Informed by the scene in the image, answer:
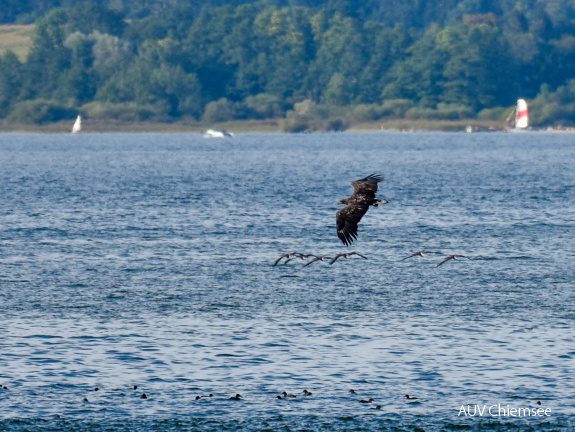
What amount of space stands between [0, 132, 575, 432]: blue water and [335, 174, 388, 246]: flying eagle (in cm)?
392

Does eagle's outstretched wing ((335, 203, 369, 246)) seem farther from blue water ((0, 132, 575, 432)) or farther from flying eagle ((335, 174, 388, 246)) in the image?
blue water ((0, 132, 575, 432))

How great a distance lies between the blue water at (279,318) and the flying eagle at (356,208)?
392cm

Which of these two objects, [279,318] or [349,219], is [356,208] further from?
[279,318]

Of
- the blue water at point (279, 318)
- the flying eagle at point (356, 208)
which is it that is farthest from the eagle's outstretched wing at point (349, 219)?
the blue water at point (279, 318)

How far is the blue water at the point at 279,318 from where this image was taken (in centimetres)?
2941

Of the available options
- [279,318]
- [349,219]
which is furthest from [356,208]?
[279,318]

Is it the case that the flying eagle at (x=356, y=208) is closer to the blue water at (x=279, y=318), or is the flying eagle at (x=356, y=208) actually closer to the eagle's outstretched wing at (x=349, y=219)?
the eagle's outstretched wing at (x=349, y=219)

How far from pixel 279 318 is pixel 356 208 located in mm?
7907

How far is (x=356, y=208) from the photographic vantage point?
1281 inches

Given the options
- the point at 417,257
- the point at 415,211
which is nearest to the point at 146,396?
the point at 417,257

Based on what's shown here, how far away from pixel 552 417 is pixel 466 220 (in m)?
44.0

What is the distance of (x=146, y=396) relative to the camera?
3012 cm

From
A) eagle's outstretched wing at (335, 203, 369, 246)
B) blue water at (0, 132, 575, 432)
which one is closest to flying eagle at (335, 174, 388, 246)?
eagle's outstretched wing at (335, 203, 369, 246)

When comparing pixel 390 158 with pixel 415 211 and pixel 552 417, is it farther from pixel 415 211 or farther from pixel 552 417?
pixel 552 417
